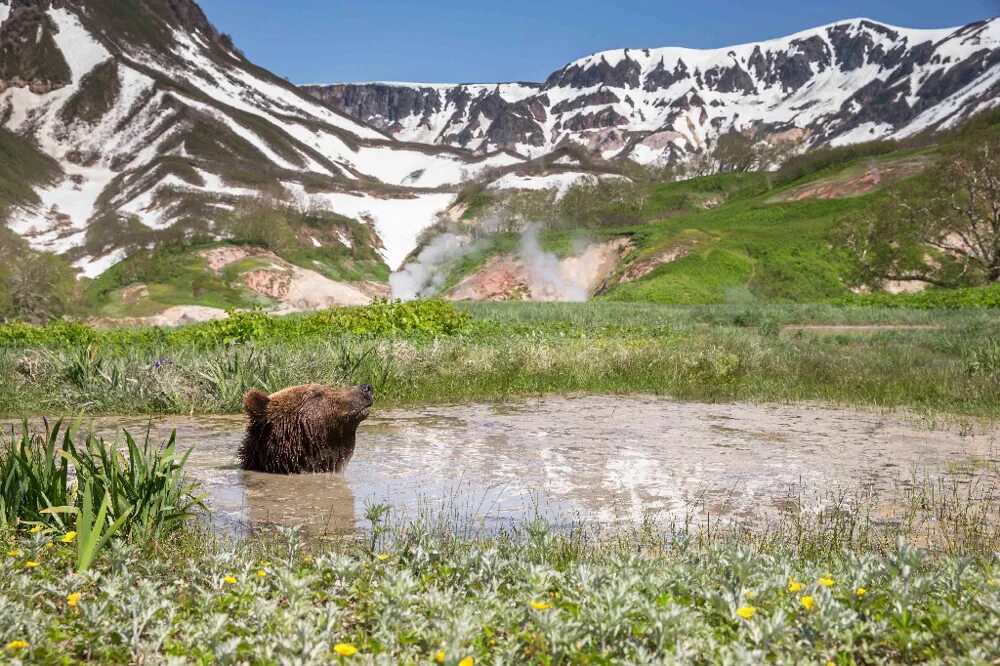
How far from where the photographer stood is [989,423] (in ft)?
36.1

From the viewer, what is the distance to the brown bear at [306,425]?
7.86m

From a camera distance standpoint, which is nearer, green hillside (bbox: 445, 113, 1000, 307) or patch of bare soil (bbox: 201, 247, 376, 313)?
green hillside (bbox: 445, 113, 1000, 307)

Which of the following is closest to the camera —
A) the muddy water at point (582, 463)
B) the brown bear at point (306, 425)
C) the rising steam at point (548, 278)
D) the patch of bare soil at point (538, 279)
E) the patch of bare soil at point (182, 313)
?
the muddy water at point (582, 463)

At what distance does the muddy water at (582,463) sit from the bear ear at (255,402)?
0.59 m

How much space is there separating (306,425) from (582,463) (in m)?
2.69

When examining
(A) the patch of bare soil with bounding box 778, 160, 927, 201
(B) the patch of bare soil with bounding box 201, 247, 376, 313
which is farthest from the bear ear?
(A) the patch of bare soil with bounding box 778, 160, 927, 201

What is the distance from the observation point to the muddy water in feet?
22.7

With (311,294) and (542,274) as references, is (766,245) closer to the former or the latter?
(542,274)

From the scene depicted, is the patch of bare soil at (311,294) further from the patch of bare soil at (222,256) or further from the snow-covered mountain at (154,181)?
the snow-covered mountain at (154,181)

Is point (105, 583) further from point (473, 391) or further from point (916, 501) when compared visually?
point (473, 391)

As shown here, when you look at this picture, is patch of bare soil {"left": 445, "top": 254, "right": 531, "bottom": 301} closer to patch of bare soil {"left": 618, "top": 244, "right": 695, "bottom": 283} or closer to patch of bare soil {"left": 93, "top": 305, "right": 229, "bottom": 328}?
patch of bare soil {"left": 618, "top": 244, "right": 695, "bottom": 283}

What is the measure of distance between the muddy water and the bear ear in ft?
1.95

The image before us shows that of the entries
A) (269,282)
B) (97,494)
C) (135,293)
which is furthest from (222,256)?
(97,494)

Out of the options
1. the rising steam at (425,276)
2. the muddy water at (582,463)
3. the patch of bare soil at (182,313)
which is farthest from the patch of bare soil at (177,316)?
the muddy water at (582,463)
